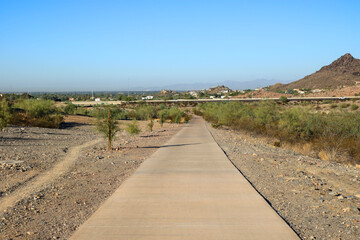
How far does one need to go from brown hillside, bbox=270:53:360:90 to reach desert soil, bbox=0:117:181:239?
124 meters

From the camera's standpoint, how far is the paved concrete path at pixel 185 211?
6.68 meters

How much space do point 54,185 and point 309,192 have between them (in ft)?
23.5

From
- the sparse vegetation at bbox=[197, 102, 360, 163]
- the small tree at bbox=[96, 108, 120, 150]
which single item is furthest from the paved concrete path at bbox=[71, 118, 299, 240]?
the sparse vegetation at bbox=[197, 102, 360, 163]

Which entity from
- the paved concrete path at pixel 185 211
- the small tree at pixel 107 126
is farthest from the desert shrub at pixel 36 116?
the paved concrete path at pixel 185 211

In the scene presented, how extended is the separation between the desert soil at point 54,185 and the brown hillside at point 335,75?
12379cm

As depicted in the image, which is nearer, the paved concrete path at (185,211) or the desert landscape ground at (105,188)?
the paved concrete path at (185,211)

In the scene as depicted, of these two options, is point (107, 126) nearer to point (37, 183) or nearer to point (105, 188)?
point (37, 183)

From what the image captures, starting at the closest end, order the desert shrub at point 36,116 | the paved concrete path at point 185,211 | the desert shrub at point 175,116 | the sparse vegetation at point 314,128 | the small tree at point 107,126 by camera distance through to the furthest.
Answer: the paved concrete path at point 185,211 → the small tree at point 107,126 → the sparse vegetation at point 314,128 → the desert shrub at point 36,116 → the desert shrub at point 175,116

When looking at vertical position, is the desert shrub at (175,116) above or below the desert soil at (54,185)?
below

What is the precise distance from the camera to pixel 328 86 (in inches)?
5059

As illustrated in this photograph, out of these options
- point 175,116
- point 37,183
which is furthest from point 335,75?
point 37,183

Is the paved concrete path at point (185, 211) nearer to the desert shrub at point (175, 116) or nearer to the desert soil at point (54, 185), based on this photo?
the desert soil at point (54, 185)

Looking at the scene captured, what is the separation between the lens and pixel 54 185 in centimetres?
1078

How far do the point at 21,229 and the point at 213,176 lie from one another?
6.19 m
